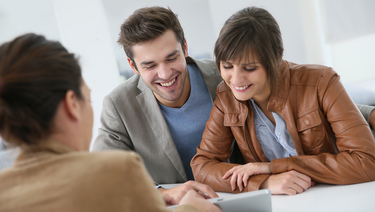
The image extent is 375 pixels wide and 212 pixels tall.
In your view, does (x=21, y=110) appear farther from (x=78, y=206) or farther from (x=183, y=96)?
(x=183, y=96)

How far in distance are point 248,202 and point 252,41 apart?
69 centimetres

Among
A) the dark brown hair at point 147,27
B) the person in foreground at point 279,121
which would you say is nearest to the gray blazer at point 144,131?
the dark brown hair at point 147,27

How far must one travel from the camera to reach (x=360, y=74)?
5.30 m

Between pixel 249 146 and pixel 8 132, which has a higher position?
pixel 8 132

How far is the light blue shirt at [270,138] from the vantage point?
65.5 inches

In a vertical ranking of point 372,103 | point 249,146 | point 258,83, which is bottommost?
point 372,103

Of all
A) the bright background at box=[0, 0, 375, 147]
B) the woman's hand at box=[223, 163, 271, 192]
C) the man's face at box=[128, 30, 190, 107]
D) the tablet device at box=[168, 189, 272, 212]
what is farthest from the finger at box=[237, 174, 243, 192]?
the bright background at box=[0, 0, 375, 147]

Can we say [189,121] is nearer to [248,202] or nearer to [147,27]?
[147,27]

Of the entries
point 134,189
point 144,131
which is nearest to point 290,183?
point 134,189

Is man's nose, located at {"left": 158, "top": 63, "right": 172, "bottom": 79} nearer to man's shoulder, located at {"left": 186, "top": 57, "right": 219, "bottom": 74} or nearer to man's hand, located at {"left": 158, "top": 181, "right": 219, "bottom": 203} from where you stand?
man's shoulder, located at {"left": 186, "top": 57, "right": 219, "bottom": 74}

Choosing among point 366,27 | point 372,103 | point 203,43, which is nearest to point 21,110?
point 372,103

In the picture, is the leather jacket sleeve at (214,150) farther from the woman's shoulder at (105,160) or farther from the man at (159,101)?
the woman's shoulder at (105,160)

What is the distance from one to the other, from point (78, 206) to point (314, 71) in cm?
114

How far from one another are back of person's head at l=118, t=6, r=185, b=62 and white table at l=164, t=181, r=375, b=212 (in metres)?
1.03
